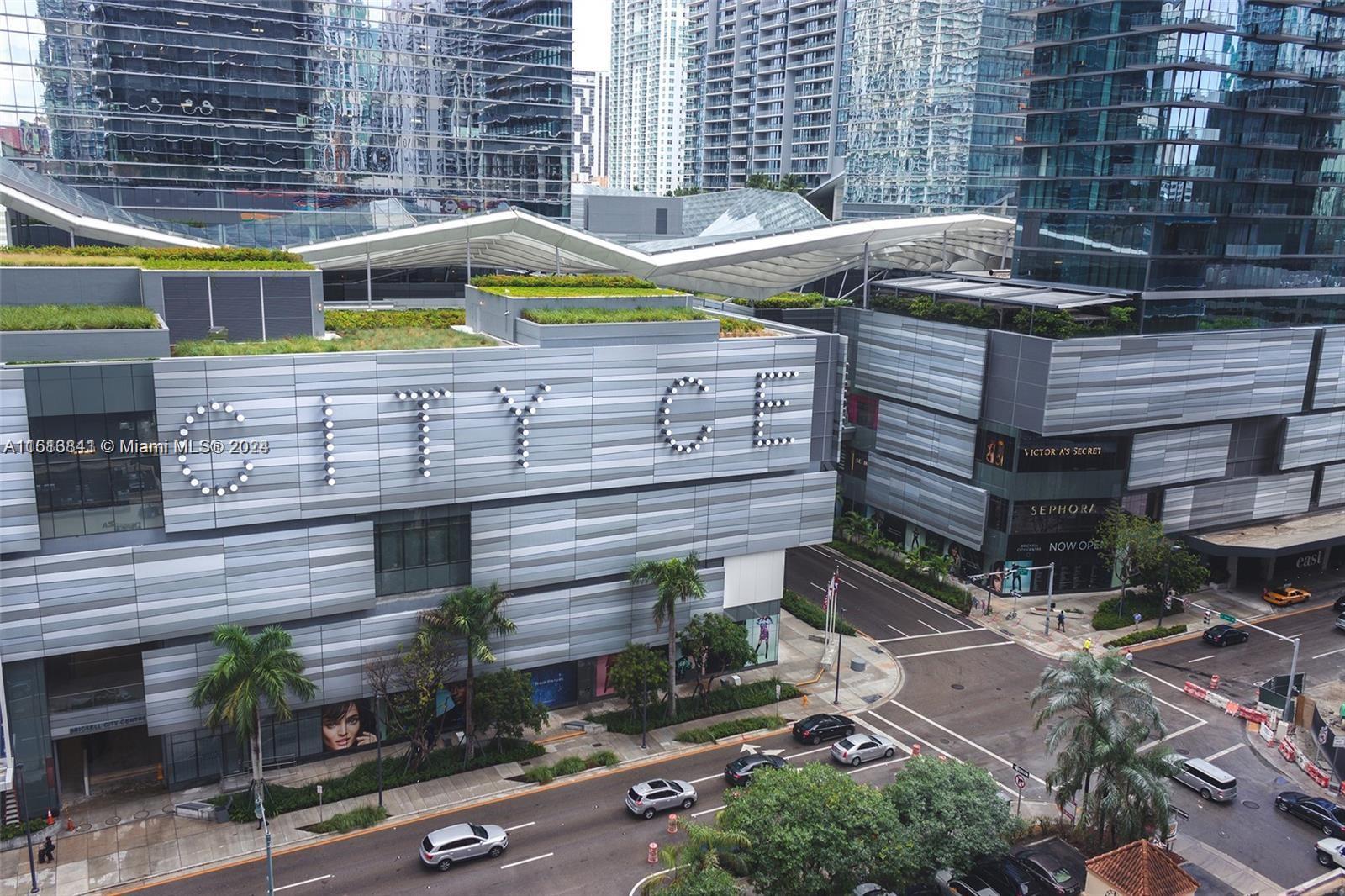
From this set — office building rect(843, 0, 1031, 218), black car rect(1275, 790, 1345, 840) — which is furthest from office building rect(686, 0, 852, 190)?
black car rect(1275, 790, 1345, 840)

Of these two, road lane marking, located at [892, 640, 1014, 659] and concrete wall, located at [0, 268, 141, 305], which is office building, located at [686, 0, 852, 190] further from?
concrete wall, located at [0, 268, 141, 305]

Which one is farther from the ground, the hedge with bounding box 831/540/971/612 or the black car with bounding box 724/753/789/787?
the black car with bounding box 724/753/789/787

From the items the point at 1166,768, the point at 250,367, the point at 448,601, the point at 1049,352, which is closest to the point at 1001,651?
the point at 1049,352

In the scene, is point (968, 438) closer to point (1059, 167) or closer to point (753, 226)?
point (1059, 167)

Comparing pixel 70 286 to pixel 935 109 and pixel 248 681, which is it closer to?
pixel 248 681

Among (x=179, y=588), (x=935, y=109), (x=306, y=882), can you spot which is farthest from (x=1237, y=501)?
(x=179, y=588)
